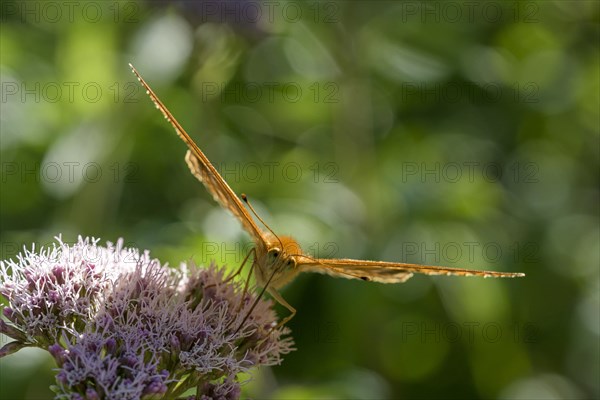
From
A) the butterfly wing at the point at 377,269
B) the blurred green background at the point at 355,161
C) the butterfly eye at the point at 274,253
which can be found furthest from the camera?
the blurred green background at the point at 355,161

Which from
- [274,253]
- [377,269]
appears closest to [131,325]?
[274,253]

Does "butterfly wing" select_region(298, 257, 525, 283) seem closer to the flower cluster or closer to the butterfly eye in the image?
the butterfly eye

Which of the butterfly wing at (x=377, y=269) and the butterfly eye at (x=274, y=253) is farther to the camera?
the butterfly eye at (x=274, y=253)

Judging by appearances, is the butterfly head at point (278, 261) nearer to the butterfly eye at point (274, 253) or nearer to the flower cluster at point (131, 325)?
the butterfly eye at point (274, 253)

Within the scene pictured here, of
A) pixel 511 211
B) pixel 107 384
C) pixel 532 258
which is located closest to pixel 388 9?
pixel 511 211

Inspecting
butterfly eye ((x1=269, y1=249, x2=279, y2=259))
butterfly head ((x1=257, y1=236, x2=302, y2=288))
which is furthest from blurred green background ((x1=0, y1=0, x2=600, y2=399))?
butterfly eye ((x1=269, y1=249, x2=279, y2=259))

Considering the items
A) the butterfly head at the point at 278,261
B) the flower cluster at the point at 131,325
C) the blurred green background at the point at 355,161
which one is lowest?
the flower cluster at the point at 131,325

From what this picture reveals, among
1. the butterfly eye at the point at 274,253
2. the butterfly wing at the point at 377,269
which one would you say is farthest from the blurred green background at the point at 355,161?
the butterfly eye at the point at 274,253
